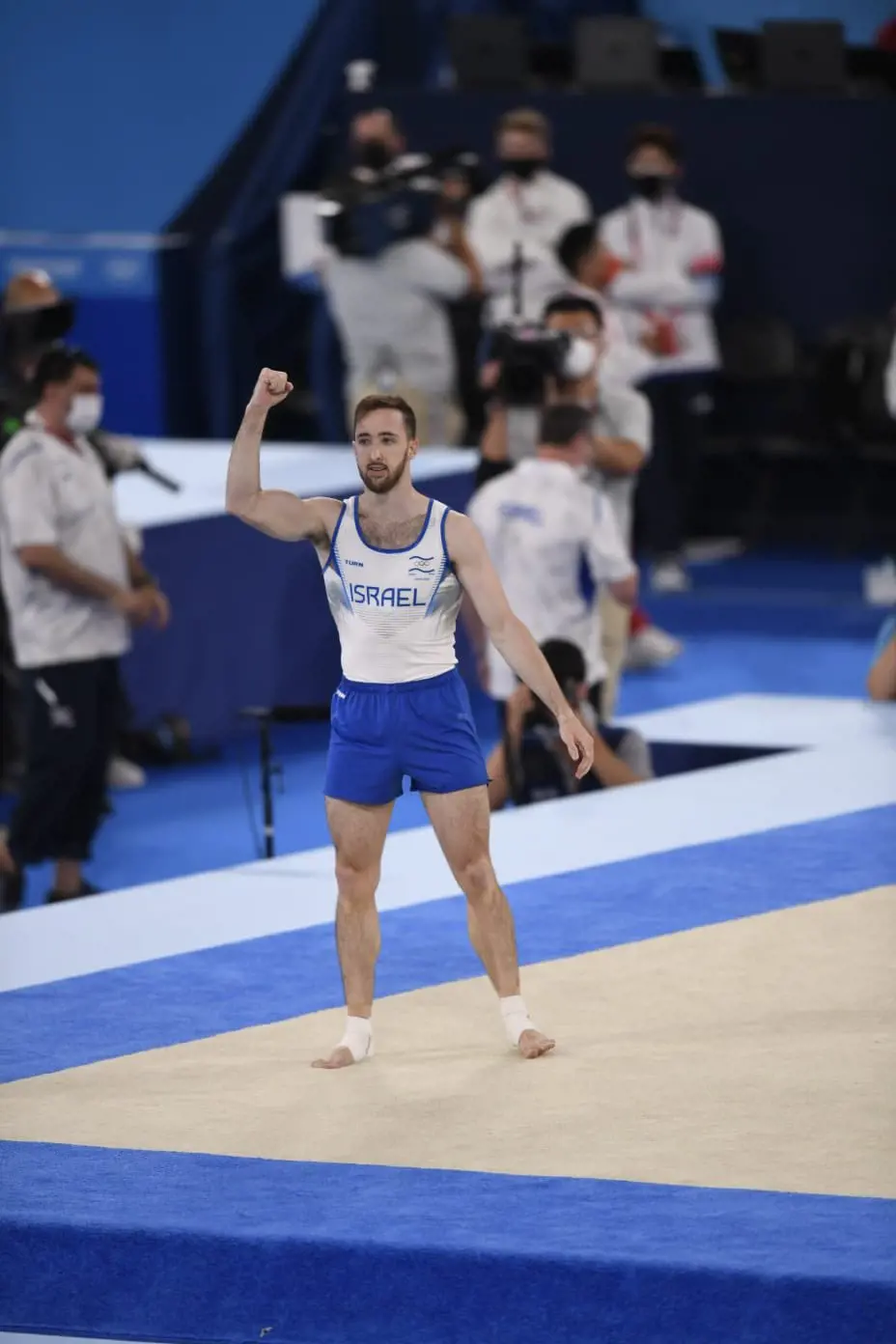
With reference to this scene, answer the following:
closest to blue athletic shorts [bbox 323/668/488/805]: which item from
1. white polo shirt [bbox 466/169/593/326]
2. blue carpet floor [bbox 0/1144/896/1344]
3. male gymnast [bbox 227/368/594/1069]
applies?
male gymnast [bbox 227/368/594/1069]

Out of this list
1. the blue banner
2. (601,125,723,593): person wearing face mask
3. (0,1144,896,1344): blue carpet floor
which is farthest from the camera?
the blue banner

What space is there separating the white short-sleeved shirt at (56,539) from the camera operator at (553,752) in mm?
1094

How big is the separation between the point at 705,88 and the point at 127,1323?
30.8 ft

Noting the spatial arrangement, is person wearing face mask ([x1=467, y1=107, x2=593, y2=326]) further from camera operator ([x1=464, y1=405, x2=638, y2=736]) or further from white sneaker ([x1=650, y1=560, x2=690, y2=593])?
camera operator ([x1=464, y1=405, x2=638, y2=736])

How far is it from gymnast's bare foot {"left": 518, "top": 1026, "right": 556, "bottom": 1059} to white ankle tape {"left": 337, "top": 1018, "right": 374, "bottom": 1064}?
0.94ft

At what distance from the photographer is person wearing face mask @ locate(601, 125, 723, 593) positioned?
38.2ft

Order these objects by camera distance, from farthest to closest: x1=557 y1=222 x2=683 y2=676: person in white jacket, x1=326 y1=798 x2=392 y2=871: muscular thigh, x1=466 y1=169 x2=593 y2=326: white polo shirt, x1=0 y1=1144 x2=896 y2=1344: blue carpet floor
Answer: x1=466 y1=169 x2=593 y2=326: white polo shirt → x1=557 y1=222 x2=683 y2=676: person in white jacket → x1=326 y1=798 x2=392 y2=871: muscular thigh → x1=0 y1=1144 x2=896 y2=1344: blue carpet floor

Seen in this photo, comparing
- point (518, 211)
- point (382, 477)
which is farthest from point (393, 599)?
point (518, 211)

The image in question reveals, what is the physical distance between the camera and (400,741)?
4.82 m

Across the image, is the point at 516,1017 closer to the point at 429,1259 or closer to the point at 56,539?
the point at 429,1259

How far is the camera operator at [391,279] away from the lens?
11.1 metres

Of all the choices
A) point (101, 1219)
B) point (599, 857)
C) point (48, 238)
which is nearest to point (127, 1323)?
point (101, 1219)

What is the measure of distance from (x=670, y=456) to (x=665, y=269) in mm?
869

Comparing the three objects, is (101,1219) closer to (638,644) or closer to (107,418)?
(638,644)
